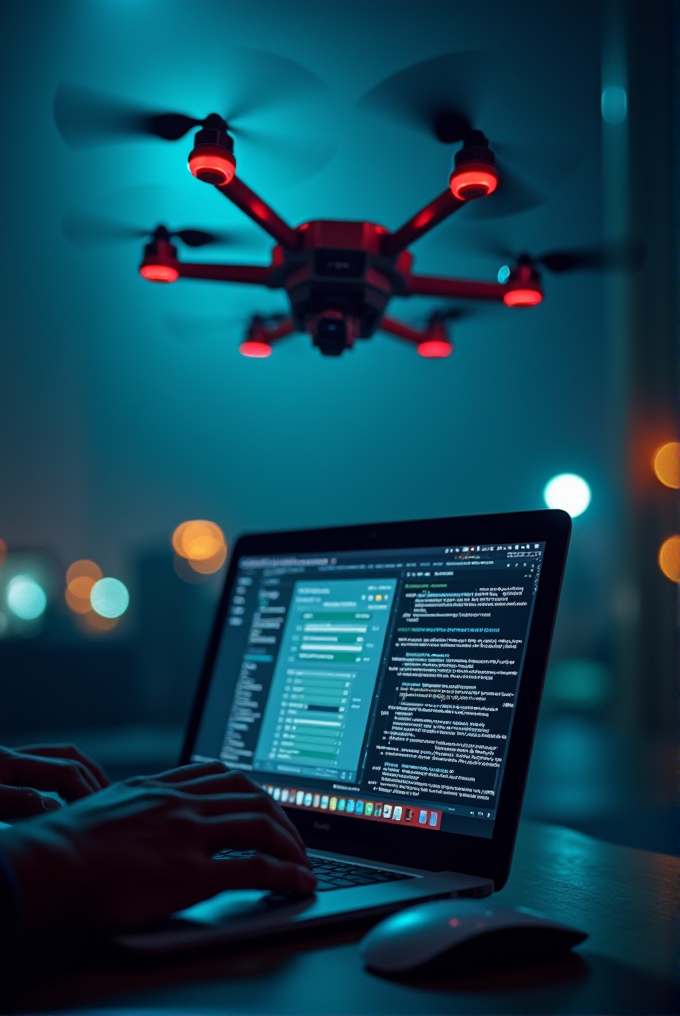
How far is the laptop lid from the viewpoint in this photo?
73cm

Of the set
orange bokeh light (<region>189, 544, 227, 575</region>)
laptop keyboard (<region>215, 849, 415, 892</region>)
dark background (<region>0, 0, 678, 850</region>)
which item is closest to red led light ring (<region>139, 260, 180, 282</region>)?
dark background (<region>0, 0, 678, 850</region>)

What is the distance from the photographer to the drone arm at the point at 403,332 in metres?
2.22

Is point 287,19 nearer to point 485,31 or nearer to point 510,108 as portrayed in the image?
point 485,31

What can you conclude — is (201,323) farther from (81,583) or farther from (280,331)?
(81,583)

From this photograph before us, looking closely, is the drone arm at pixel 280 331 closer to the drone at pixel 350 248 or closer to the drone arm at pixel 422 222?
the drone at pixel 350 248

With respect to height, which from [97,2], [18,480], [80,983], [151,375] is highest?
[97,2]

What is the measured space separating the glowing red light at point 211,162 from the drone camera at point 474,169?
1.24ft

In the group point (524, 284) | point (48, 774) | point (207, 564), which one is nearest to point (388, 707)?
point (48, 774)

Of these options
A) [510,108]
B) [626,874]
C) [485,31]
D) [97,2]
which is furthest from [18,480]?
[626,874]

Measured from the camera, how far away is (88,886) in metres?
0.53

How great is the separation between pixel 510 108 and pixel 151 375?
10.5ft

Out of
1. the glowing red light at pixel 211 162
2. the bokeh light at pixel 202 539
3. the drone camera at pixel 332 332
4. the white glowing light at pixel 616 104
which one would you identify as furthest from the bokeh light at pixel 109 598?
the white glowing light at pixel 616 104

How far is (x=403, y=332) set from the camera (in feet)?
7.39

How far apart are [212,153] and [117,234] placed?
794 mm
